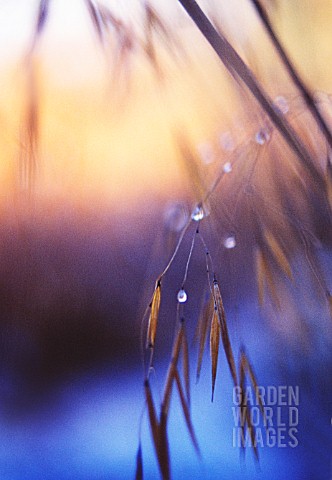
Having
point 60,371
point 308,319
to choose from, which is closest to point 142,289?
point 60,371

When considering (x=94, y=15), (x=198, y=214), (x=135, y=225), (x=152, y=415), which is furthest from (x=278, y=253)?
(x=94, y=15)

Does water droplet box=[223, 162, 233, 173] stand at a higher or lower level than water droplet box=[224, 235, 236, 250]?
higher

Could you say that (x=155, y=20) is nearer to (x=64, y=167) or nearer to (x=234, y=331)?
(x=64, y=167)

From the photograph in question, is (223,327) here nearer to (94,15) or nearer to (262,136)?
(262,136)

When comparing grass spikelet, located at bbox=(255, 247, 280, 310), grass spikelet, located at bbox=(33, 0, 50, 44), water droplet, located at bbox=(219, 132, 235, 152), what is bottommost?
grass spikelet, located at bbox=(255, 247, 280, 310)

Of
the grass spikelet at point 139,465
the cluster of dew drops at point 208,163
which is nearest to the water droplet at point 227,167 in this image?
the cluster of dew drops at point 208,163

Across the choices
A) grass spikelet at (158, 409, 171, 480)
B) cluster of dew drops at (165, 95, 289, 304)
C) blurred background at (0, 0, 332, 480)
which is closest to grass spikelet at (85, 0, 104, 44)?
blurred background at (0, 0, 332, 480)

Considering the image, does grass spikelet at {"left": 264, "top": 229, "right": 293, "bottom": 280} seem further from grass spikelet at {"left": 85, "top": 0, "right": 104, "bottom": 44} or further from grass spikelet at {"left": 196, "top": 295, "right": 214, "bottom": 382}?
grass spikelet at {"left": 85, "top": 0, "right": 104, "bottom": 44}
